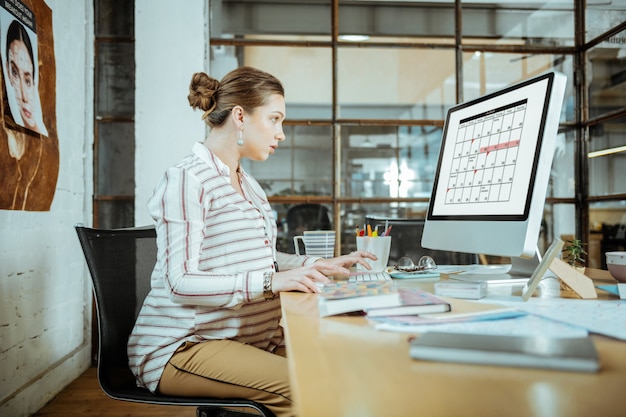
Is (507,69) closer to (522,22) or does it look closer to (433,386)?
(522,22)

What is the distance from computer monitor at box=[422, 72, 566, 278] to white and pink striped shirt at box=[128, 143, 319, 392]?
47 centimetres

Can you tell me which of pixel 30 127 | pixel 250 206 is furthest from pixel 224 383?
pixel 30 127

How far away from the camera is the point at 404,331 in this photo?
2.38 ft

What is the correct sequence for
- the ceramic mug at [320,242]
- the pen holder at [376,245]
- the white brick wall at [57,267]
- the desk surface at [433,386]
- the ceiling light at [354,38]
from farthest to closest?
the ceiling light at [354,38] < the white brick wall at [57,267] < the ceramic mug at [320,242] < the pen holder at [376,245] < the desk surface at [433,386]

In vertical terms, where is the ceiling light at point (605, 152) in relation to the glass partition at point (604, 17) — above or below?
below

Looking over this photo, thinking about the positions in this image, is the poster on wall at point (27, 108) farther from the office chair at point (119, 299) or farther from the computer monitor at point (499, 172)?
the computer monitor at point (499, 172)

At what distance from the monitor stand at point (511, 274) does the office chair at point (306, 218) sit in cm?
173

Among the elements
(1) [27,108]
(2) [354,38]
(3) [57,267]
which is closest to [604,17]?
(2) [354,38]

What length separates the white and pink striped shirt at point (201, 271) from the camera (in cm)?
119

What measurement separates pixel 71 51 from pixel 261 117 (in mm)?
1752

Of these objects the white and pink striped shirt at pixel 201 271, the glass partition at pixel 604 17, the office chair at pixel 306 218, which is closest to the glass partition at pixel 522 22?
the glass partition at pixel 604 17

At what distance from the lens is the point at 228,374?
117cm

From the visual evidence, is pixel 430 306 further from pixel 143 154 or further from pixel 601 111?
pixel 601 111

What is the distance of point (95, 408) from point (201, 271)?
1.59m
